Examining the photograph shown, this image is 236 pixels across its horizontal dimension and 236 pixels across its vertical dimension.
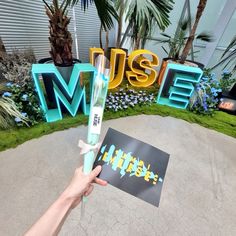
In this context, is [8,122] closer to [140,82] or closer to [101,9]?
[101,9]

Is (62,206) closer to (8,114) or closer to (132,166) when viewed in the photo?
(132,166)

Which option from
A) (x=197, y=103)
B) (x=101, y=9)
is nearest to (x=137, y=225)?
(x=197, y=103)

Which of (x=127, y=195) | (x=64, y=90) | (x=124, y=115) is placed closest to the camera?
(x=127, y=195)

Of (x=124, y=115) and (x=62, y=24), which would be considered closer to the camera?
(x=62, y=24)

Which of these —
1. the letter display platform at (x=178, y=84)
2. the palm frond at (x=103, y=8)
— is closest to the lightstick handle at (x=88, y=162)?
the palm frond at (x=103, y=8)

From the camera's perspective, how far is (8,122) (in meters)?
1.22

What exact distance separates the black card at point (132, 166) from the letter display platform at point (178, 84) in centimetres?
130

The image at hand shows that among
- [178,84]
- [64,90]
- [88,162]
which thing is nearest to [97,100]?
[88,162]

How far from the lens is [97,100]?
0.35 m

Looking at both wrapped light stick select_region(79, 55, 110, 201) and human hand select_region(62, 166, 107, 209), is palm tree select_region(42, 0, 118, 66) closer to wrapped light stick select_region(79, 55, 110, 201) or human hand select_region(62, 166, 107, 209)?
wrapped light stick select_region(79, 55, 110, 201)

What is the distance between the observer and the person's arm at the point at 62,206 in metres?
0.37

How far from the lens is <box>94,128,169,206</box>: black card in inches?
18.3

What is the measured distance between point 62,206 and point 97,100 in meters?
0.31

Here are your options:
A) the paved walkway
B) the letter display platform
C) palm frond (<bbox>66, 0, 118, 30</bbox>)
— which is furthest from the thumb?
the letter display platform
